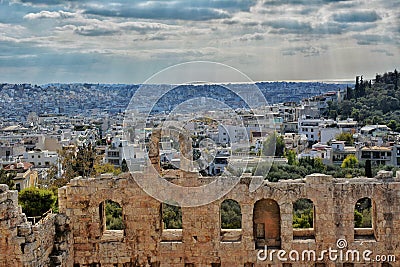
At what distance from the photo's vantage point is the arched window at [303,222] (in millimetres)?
15385

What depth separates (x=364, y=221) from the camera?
21812mm

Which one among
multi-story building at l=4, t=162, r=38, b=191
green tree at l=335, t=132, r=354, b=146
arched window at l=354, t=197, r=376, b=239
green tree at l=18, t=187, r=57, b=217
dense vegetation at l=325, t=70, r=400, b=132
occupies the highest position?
dense vegetation at l=325, t=70, r=400, b=132

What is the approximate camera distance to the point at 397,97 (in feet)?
240

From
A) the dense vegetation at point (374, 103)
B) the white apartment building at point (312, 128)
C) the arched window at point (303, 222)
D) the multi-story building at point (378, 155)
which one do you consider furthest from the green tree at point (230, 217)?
the dense vegetation at point (374, 103)

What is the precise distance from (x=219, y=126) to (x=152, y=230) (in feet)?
18.9

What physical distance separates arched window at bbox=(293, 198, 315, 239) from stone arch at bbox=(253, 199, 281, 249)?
59 centimetres

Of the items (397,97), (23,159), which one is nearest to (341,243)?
(23,159)

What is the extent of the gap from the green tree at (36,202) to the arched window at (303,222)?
10.2 meters

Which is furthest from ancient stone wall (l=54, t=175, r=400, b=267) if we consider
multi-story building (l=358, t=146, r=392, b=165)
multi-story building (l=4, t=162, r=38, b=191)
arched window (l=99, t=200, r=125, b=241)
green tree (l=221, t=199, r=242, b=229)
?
multi-story building (l=358, t=146, r=392, b=165)

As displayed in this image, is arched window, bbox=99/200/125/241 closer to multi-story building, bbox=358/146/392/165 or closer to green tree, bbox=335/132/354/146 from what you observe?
multi-story building, bbox=358/146/392/165

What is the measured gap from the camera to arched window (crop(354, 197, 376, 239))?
15.3 metres

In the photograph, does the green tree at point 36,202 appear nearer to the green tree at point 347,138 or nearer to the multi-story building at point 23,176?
the multi-story building at point 23,176

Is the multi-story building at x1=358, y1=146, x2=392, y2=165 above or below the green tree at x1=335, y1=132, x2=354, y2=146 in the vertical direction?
below

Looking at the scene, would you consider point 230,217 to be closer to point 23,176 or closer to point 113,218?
point 113,218
